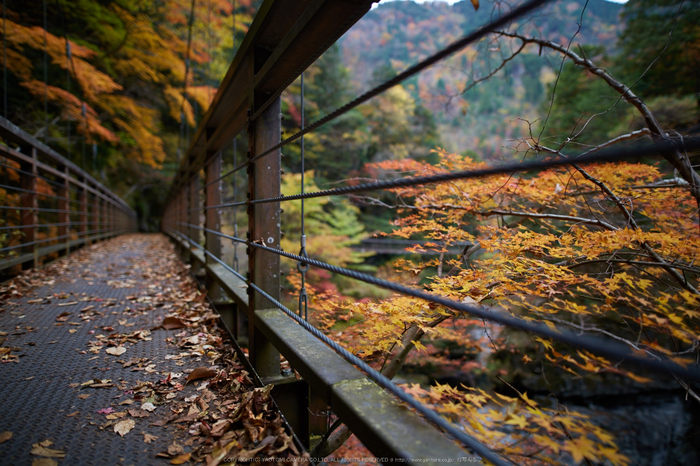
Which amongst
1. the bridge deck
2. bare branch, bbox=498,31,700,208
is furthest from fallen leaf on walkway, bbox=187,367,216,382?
bare branch, bbox=498,31,700,208

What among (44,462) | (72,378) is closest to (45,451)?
(44,462)

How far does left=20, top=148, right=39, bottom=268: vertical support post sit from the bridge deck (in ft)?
3.90

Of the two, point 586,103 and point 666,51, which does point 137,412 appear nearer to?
point 666,51

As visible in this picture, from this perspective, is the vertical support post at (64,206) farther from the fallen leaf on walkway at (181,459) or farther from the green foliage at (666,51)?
the green foliage at (666,51)

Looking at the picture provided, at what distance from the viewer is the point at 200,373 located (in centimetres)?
186

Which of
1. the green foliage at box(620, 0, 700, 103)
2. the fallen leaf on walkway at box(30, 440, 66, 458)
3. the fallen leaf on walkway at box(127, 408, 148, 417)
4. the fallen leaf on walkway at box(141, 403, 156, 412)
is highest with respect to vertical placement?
the green foliage at box(620, 0, 700, 103)

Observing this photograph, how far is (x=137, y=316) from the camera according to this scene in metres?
2.85

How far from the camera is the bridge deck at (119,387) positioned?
4.29 ft

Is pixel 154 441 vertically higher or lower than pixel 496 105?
lower

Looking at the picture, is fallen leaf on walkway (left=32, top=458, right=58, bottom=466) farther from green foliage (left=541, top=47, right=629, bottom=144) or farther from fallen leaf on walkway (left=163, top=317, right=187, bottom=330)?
green foliage (left=541, top=47, right=629, bottom=144)

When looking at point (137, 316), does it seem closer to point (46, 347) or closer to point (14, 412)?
point (46, 347)

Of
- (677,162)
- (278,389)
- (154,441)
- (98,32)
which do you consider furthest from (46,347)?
(98,32)

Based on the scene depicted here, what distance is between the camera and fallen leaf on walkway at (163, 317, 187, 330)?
2.62m

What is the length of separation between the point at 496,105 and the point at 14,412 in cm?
4380
